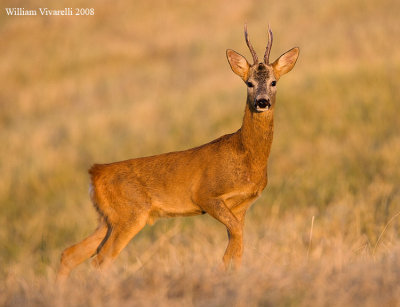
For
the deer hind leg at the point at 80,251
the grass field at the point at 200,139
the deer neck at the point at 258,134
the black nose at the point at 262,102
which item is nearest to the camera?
the grass field at the point at 200,139

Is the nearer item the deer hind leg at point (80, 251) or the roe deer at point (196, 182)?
the roe deer at point (196, 182)

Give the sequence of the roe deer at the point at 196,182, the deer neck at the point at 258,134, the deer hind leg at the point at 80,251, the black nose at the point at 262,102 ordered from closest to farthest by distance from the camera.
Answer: the black nose at the point at 262,102 → the roe deer at the point at 196,182 → the deer neck at the point at 258,134 → the deer hind leg at the point at 80,251

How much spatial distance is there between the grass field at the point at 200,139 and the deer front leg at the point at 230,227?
0.16 meters

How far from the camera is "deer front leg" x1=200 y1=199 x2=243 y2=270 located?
5.89 m

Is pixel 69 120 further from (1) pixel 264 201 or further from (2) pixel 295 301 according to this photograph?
(2) pixel 295 301

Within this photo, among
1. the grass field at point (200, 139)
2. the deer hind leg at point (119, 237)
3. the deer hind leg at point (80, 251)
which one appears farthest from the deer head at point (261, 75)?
the deer hind leg at point (80, 251)

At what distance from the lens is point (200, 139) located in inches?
731

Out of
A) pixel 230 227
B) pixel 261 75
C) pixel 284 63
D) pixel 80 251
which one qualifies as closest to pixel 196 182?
pixel 230 227

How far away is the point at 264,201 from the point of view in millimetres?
12836

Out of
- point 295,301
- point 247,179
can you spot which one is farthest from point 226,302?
point 247,179

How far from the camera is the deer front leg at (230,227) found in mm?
5887

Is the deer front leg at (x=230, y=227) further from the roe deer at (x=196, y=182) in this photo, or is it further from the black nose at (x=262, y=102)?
the black nose at (x=262, y=102)

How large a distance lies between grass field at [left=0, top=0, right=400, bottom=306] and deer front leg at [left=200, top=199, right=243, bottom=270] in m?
0.16

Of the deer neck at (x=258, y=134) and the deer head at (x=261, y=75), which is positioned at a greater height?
the deer head at (x=261, y=75)
